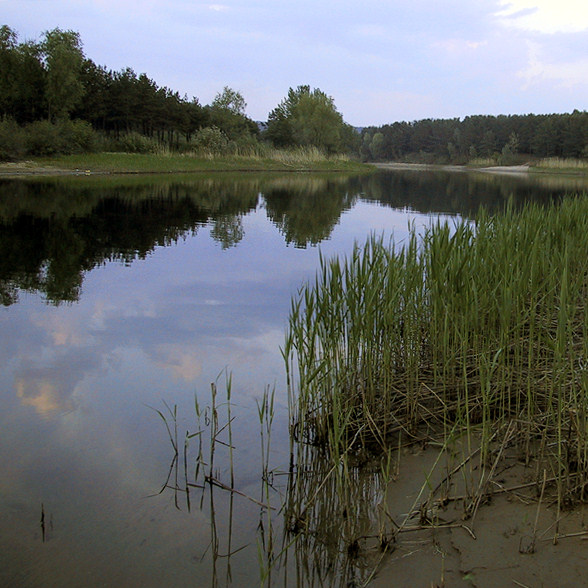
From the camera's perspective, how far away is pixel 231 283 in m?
10.3

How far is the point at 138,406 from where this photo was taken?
5.12m

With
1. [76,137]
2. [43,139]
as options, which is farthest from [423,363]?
[76,137]

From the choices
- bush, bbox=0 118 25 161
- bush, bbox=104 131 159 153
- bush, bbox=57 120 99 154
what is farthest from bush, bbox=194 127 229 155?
bush, bbox=0 118 25 161

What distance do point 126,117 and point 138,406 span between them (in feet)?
143

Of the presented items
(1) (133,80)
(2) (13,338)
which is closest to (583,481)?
(2) (13,338)

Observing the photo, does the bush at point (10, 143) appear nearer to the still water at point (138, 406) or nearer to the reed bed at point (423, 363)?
the still water at point (138, 406)

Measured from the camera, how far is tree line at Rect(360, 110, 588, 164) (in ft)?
250

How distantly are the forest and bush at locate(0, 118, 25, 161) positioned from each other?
50 mm

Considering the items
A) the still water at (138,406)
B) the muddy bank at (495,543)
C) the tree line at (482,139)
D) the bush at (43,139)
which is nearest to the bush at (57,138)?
the bush at (43,139)

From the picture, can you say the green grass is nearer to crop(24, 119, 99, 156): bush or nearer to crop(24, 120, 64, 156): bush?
crop(24, 119, 99, 156): bush

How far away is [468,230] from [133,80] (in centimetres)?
4469

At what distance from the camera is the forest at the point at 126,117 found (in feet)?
121

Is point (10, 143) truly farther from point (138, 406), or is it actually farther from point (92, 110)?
point (138, 406)

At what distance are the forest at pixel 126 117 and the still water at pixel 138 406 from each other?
2466cm
